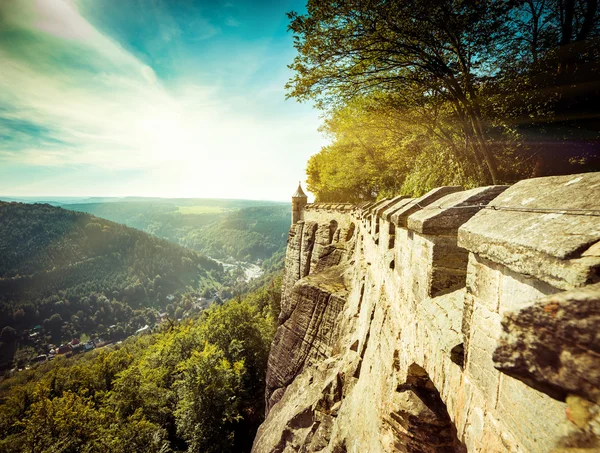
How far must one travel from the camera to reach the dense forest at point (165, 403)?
16.1m

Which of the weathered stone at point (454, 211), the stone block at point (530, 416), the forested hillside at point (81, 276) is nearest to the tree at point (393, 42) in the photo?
the weathered stone at point (454, 211)

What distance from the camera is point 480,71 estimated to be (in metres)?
8.04

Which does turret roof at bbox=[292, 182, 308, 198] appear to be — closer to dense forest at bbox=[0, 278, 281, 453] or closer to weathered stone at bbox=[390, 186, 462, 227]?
dense forest at bbox=[0, 278, 281, 453]

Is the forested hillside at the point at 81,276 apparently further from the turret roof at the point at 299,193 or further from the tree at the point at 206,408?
the turret roof at the point at 299,193

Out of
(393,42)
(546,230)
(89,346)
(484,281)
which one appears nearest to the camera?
(546,230)

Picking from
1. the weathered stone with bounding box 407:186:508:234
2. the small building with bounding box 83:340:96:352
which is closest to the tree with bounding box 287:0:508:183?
the weathered stone with bounding box 407:186:508:234

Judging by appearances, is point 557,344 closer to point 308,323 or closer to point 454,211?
point 454,211

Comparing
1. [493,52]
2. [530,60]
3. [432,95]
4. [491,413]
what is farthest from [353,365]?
[530,60]

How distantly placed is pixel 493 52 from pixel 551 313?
9824mm

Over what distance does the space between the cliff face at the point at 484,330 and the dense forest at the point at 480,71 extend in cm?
467

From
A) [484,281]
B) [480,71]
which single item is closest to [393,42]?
[480,71]

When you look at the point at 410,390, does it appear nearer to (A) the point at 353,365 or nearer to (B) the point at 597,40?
(A) the point at 353,365

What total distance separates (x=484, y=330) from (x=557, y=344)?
1.15 m

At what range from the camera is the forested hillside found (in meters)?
124
